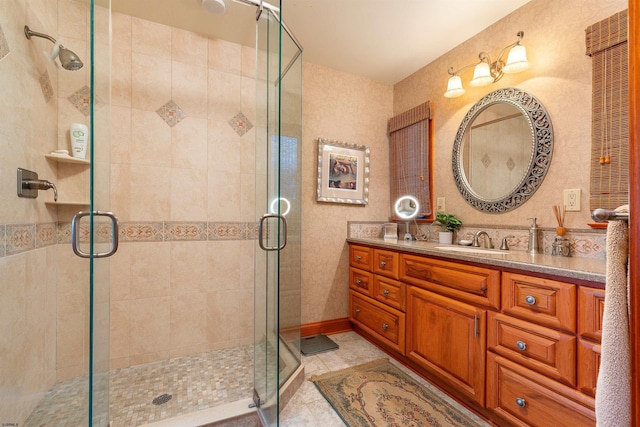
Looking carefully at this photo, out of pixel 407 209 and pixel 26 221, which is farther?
pixel 407 209

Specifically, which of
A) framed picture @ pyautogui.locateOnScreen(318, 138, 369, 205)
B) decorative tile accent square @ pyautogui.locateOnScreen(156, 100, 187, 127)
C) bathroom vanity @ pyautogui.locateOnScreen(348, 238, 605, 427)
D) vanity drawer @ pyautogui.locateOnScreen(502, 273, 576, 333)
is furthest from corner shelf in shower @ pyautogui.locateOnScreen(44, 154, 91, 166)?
vanity drawer @ pyautogui.locateOnScreen(502, 273, 576, 333)

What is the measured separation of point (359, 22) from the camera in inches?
76.0

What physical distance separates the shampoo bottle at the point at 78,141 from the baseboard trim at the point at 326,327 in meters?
2.08

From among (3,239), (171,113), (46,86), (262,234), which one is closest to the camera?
(3,239)

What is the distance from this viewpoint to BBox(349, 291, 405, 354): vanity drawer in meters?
1.89

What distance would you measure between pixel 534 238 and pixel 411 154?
4.09ft

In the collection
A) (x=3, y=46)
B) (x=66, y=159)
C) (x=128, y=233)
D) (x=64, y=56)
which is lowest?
(x=128, y=233)

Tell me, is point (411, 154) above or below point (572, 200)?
above

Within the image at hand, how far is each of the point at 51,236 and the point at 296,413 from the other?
1781 millimetres

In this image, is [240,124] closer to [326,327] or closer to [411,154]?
[411,154]

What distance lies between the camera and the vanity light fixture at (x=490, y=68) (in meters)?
1.64

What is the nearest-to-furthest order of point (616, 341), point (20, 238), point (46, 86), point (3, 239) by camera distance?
1. point (616, 341)
2. point (3, 239)
3. point (20, 238)
4. point (46, 86)

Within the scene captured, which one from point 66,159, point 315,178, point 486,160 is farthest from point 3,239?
point 486,160

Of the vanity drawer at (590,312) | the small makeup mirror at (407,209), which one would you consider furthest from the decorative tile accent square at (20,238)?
the small makeup mirror at (407,209)
